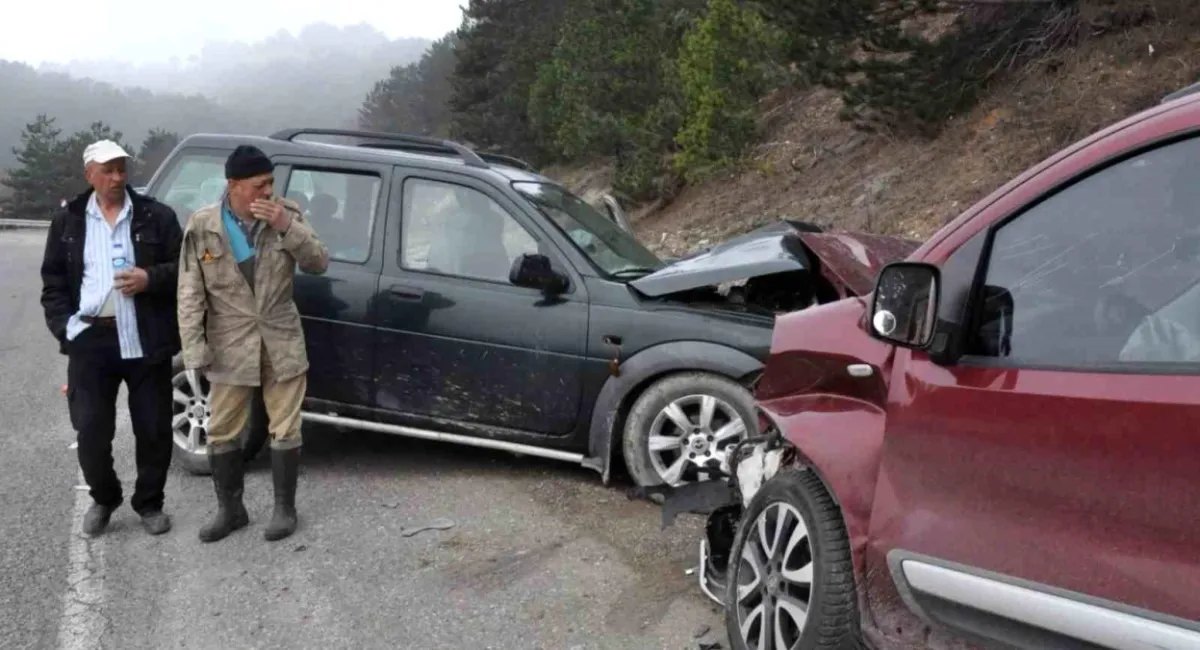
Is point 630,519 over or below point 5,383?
over

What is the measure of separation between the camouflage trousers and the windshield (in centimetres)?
160

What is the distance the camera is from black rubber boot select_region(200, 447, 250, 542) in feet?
16.1

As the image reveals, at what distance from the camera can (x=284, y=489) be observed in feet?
16.3

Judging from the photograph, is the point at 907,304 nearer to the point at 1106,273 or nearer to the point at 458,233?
the point at 1106,273

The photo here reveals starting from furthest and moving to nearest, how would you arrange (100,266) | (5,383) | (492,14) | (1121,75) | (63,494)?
(492,14)
(1121,75)
(5,383)
(63,494)
(100,266)

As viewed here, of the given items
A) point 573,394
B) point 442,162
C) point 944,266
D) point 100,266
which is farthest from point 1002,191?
point 100,266

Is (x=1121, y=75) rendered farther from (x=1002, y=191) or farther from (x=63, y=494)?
(x=63, y=494)

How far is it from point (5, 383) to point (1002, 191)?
8467 mm

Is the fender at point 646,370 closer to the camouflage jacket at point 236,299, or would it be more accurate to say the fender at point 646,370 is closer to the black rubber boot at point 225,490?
the camouflage jacket at point 236,299

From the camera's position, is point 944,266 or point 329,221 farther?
point 329,221

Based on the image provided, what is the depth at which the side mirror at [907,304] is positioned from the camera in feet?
8.39

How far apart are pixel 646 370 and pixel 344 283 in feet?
5.70

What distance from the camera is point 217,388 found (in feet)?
16.1

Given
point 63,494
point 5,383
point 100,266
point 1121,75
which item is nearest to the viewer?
point 100,266
